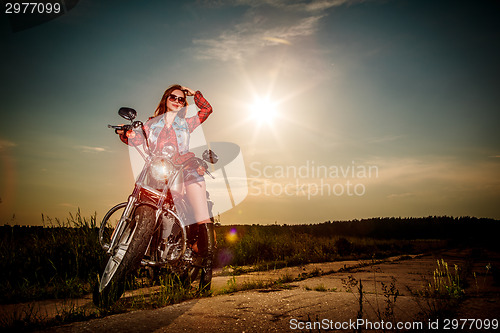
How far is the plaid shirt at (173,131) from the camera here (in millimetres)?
3344

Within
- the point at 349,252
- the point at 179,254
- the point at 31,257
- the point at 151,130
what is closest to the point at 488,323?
the point at 179,254

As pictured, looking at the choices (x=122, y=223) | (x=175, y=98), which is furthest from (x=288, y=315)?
(x=175, y=98)

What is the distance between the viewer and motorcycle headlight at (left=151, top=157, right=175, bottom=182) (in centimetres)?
328

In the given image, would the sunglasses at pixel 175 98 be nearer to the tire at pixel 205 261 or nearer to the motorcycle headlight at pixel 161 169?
the motorcycle headlight at pixel 161 169

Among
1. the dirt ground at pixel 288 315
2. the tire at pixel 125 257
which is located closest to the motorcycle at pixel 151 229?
the tire at pixel 125 257

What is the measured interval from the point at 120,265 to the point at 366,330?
222 cm

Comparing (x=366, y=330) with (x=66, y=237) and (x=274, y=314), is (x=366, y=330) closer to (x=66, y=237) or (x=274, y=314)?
(x=274, y=314)

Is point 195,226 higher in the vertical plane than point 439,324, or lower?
higher

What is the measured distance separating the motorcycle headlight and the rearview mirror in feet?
1.70

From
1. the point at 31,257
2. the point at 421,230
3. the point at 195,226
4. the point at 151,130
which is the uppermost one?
the point at 151,130

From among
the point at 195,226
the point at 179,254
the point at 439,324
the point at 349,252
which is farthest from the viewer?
the point at 349,252

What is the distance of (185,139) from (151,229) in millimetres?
1526

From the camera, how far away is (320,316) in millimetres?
2361

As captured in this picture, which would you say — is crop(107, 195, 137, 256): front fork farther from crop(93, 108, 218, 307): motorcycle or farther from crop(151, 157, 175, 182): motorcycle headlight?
crop(151, 157, 175, 182): motorcycle headlight
